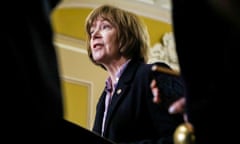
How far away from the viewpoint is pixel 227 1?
0.42 meters

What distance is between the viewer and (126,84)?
3.43 feet

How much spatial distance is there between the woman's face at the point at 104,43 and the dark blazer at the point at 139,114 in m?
0.09

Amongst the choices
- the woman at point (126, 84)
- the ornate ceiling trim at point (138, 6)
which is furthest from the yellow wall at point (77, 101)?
the woman at point (126, 84)

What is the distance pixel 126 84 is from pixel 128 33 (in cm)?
14

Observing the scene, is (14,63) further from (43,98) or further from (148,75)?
(148,75)

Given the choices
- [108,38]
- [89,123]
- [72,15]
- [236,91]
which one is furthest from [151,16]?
[236,91]

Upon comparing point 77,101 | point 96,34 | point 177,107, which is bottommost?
point 77,101

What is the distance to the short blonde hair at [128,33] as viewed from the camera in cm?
113

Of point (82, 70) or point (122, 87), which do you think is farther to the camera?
point (82, 70)

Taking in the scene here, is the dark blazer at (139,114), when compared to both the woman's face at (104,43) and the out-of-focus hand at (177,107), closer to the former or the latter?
the woman's face at (104,43)

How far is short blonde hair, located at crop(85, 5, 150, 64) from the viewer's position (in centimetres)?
113

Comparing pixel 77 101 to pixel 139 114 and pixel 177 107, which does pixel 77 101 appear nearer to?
pixel 139 114

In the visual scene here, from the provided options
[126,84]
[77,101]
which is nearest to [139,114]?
[126,84]

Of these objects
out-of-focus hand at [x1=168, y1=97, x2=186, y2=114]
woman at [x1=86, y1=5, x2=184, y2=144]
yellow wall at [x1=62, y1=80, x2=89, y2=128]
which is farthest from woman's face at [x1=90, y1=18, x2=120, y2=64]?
yellow wall at [x1=62, y1=80, x2=89, y2=128]
